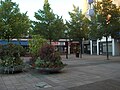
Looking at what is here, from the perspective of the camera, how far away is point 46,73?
43.2ft

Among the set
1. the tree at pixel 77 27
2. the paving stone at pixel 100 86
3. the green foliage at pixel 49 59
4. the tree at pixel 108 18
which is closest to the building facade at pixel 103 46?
the tree at pixel 77 27

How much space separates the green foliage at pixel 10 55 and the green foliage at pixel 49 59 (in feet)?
4.45

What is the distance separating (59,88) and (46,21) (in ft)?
74.2

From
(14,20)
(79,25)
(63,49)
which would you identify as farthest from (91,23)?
(63,49)

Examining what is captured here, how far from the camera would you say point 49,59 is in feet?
43.6

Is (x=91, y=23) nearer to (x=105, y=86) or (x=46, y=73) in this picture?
(x=46, y=73)

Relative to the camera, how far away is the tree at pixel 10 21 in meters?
26.0

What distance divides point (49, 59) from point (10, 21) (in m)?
15.0

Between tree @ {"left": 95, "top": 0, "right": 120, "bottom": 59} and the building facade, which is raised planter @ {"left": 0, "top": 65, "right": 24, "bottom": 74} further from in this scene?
the building facade

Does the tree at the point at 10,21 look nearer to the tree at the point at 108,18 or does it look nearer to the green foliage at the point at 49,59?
the tree at the point at 108,18

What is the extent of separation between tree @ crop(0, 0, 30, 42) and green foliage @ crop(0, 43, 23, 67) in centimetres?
1216

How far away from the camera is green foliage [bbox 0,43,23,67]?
43.7ft

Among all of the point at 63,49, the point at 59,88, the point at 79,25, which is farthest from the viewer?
the point at 63,49

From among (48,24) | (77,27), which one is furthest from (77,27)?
(48,24)
